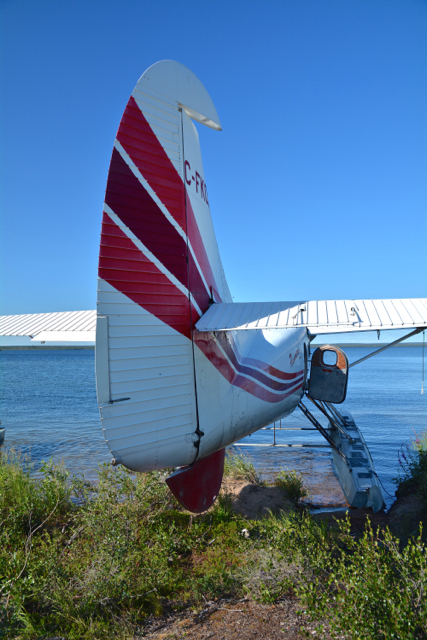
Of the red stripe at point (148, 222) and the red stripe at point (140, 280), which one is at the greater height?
the red stripe at point (148, 222)

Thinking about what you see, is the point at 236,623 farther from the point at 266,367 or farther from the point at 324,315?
the point at 266,367

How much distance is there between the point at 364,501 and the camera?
6.89m

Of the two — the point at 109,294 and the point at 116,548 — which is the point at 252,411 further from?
the point at 109,294

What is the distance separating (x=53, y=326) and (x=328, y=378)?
5160mm

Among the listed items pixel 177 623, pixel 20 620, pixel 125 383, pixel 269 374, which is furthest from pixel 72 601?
pixel 269 374

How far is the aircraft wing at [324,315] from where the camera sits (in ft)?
11.1

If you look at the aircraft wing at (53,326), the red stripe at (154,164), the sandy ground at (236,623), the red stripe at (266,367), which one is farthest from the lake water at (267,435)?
the red stripe at (154,164)

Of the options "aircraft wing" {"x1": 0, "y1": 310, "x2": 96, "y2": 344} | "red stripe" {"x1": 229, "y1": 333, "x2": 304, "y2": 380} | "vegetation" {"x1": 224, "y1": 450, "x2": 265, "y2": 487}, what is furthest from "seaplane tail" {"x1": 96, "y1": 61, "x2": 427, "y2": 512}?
"vegetation" {"x1": 224, "y1": 450, "x2": 265, "y2": 487}

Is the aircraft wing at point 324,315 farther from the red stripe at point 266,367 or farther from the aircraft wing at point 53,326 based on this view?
the aircraft wing at point 53,326

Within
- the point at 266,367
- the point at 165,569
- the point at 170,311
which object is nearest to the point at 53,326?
the point at 170,311

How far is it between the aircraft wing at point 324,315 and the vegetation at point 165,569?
5.84 feet

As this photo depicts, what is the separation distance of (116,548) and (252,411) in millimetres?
2144

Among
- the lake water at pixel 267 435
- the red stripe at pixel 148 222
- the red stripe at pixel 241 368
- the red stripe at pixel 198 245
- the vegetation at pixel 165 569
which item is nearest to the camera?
the vegetation at pixel 165 569

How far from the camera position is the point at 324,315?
349cm
